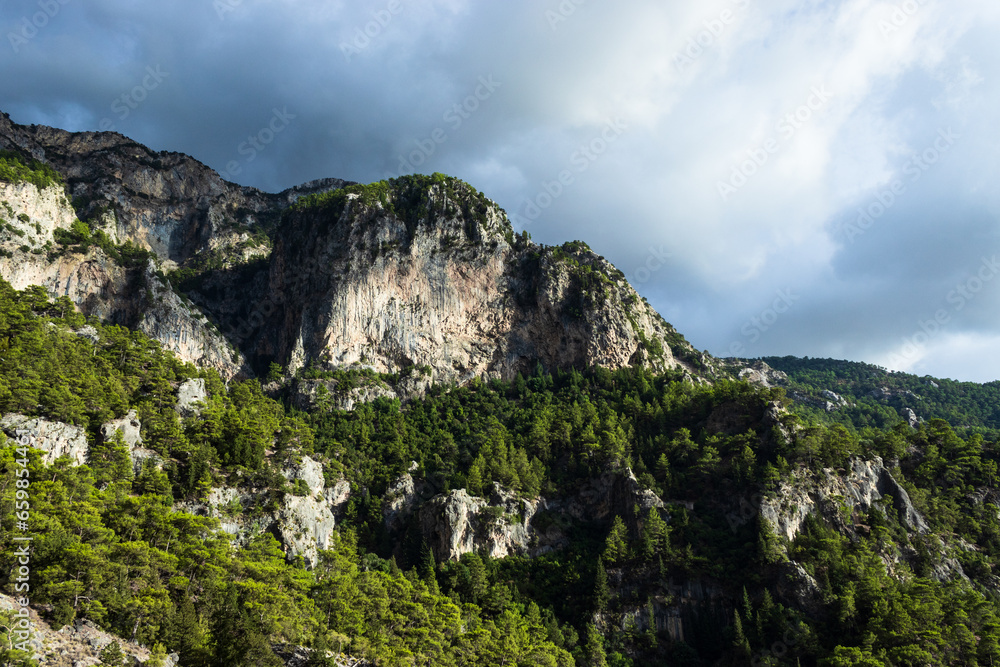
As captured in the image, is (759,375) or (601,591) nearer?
(601,591)

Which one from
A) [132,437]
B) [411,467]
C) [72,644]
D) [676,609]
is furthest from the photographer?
[411,467]

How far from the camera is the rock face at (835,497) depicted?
83.8 m

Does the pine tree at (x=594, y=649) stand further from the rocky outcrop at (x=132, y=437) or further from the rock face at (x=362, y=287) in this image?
the rock face at (x=362, y=287)

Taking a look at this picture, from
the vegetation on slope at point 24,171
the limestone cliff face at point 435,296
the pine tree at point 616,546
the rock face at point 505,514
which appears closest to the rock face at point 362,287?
the limestone cliff face at point 435,296

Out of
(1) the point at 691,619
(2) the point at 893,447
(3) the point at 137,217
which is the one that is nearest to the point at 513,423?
(1) the point at 691,619

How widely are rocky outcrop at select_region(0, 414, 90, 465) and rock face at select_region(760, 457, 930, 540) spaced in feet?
270

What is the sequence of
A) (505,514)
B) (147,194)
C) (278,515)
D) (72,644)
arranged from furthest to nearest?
(147,194) < (505,514) < (278,515) < (72,644)

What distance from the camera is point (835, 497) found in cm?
8750

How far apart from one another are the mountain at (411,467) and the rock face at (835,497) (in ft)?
1.47

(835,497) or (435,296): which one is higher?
(435,296)

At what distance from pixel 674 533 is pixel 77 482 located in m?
71.3

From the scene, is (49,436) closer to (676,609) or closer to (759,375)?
(676,609)

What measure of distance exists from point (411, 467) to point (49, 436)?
170 ft

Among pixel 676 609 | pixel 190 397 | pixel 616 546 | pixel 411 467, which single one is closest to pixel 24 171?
pixel 190 397
